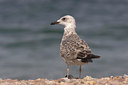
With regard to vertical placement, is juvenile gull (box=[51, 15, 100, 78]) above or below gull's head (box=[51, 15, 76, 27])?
below

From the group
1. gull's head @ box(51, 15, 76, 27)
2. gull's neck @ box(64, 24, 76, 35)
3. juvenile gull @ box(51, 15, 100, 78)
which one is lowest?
juvenile gull @ box(51, 15, 100, 78)

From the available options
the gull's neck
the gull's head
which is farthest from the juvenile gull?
the gull's head

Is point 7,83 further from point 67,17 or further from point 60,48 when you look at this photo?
point 67,17

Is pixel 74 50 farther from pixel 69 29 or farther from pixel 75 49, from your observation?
pixel 69 29

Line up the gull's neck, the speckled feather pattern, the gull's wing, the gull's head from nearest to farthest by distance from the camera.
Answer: the gull's wing < the speckled feather pattern < the gull's neck < the gull's head

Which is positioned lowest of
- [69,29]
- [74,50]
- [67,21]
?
[74,50]

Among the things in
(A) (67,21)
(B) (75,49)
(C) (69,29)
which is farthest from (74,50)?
(A) (67,21)

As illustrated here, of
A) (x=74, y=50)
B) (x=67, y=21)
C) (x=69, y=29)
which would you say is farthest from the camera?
(x=67, y=21)

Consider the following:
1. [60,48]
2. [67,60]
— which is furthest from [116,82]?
[60,48]

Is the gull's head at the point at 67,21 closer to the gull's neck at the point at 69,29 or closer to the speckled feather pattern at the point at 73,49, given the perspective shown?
the gull's neck at the point at 69,29

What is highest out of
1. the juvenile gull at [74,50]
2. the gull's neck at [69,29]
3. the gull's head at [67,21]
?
the gull's head at [67,21]

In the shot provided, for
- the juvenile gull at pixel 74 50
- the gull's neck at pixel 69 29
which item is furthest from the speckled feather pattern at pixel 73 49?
the gull's neck at pixel 69 29

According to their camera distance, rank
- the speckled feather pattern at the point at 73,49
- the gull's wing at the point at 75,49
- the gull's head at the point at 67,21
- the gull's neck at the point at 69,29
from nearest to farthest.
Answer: the gull's wing at the point at 75,49 < the speckled feather pattern at the point at 73,49 < the gull's neck at the point at 69,29 < the gull's head at the point at 67,21

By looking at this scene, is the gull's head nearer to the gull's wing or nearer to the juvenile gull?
the juvenile gull
